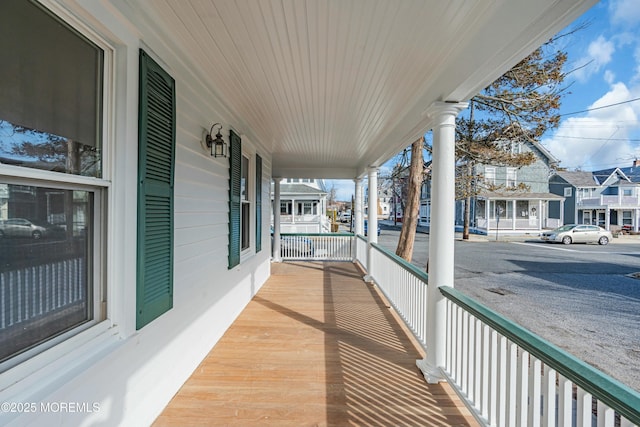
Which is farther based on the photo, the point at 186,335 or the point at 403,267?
the point at 403,267

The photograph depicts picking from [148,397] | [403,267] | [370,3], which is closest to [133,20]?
[370,3]

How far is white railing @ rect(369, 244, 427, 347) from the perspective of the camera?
9.90 feet

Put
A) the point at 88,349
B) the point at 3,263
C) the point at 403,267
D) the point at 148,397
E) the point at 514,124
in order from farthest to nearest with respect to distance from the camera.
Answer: the point at 514,124 → the point at 403,267 → the point at 148,397 → the point at 88,349 → the point at 3,263

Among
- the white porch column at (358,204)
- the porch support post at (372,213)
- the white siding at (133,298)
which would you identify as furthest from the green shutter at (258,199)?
the white porch column at (358,204)

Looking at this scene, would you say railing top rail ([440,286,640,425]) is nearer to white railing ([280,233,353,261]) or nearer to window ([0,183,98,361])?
window ([0,183,98,361])

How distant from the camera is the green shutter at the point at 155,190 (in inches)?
68.5

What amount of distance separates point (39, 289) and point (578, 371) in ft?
7.18

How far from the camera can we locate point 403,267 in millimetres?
3723

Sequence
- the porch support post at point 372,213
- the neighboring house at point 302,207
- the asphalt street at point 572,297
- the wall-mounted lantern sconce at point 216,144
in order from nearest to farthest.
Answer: the wall-mounted lantern sconce at point 216,144
the asphalt street at point 572,297
the porch support post at point 372,213
the neighboring house at point 302,207

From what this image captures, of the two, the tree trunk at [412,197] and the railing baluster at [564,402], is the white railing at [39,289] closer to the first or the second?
the railing baluster at [564,402]

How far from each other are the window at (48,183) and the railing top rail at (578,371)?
2.15 m

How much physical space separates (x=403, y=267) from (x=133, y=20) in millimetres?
3428

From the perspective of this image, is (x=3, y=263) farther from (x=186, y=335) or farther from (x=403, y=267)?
(x=403, y=267)

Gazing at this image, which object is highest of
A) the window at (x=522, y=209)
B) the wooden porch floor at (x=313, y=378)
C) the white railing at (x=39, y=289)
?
the window at (x=522, y=209)
